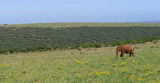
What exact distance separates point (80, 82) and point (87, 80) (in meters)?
0.35

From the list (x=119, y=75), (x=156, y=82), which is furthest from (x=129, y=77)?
(x=156, y=82)

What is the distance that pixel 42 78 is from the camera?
10.9 meters

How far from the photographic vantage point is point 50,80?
410 inches

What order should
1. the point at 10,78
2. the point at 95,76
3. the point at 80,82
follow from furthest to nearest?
the point at 10,78 → the point at 95,76 → the point at 80,82

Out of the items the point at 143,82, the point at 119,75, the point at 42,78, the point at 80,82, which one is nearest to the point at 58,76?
the point at 42,78

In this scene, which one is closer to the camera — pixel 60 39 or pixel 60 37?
pixel 60 39

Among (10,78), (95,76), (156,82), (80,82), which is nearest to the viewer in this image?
(156,82)

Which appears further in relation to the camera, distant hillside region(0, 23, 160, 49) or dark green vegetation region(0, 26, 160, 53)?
distant hillside region(0, 23, 160, 49)

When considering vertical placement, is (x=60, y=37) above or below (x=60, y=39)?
above

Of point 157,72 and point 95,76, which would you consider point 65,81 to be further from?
point 157,72

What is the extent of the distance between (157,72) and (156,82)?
214cm

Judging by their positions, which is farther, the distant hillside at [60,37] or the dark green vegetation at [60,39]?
the distant hillside at [60,37]

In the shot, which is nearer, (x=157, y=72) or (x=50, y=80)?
(x=50, y=80)

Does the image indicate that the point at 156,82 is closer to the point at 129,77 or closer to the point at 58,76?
the point at 129,77
